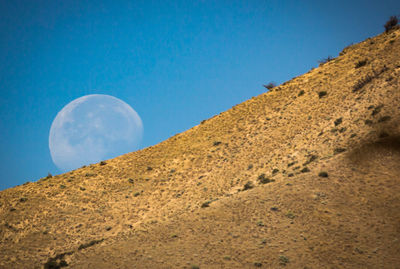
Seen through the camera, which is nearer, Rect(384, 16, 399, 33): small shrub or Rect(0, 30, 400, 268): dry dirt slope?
Rect(0, 30, 400, 268): dry dirt slope

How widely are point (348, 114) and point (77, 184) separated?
3672 cm

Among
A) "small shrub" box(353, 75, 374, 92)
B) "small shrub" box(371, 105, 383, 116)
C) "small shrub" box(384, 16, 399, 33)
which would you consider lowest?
"small shrub" box(371, 105, 383, 116)

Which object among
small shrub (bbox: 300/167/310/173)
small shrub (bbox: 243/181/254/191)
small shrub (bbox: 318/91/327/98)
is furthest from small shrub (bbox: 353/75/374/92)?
small shrub (bbox: 243/181/254/191)

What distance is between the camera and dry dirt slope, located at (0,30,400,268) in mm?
22344

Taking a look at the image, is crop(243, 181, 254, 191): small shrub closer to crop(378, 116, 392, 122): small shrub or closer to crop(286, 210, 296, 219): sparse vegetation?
crop(286, 210, 296, 219): sparse vegetation

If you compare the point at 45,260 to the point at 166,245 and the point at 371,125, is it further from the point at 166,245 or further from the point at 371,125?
the point at 371,125

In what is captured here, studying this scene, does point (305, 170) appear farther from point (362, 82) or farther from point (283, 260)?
point (362, 82)

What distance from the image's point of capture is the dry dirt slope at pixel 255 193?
73.3 feet

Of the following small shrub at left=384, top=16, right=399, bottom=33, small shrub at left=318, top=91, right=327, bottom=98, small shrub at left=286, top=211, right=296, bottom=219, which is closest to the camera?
small shrub at left=286, top=211, right=296, bottom=219

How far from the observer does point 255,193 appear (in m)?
30.8

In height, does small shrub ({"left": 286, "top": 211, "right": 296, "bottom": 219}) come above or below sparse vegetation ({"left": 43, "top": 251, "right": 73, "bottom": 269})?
below

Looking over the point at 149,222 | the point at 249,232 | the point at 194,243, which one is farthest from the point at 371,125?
the point at 149,222

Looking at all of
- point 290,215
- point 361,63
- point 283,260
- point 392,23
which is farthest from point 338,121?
point 392,23

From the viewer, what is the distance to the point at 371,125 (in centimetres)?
3262
